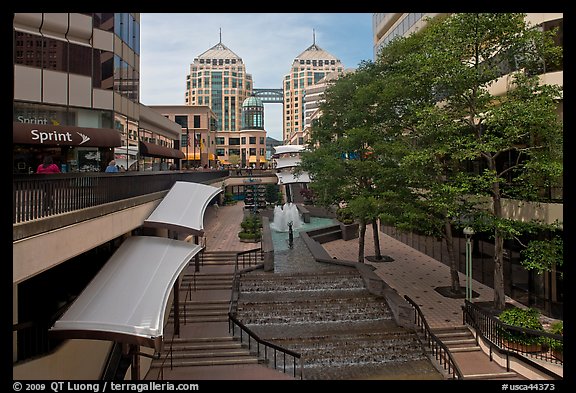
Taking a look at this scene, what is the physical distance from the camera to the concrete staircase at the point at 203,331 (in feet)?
37.9

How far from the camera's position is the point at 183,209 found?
44.5 feet

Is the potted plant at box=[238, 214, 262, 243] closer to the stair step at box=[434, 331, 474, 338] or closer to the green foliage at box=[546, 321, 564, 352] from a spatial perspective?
the stair step at box=[434, 331, 474, 338]

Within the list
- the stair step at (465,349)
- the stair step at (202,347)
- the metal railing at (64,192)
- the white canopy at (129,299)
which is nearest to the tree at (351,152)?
the stair step at (465,349)

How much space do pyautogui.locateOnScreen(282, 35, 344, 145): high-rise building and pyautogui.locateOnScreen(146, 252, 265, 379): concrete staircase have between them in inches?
5257

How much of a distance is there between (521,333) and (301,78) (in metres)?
150

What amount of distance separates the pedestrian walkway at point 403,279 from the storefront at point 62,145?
320 inches

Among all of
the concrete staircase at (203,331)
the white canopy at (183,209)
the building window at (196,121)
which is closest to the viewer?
the concrete staircase at (203,331)

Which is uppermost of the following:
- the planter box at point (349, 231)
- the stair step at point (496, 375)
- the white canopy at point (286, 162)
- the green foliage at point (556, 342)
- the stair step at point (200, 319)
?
the white canopy at point (286, 162)

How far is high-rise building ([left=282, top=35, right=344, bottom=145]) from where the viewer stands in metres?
150

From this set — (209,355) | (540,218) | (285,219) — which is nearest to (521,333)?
(540,218)

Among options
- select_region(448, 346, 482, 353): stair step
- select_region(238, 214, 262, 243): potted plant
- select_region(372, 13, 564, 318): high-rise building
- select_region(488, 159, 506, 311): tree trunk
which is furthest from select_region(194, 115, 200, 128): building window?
select_region(448, 346, 482, 353): stair step

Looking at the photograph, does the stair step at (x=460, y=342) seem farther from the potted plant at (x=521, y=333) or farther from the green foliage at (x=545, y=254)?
the green foliage at (x=545, y=254)

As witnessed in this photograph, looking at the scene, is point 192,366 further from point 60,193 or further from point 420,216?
point 420,216

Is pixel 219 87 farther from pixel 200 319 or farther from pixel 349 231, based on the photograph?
pixel 200 319
